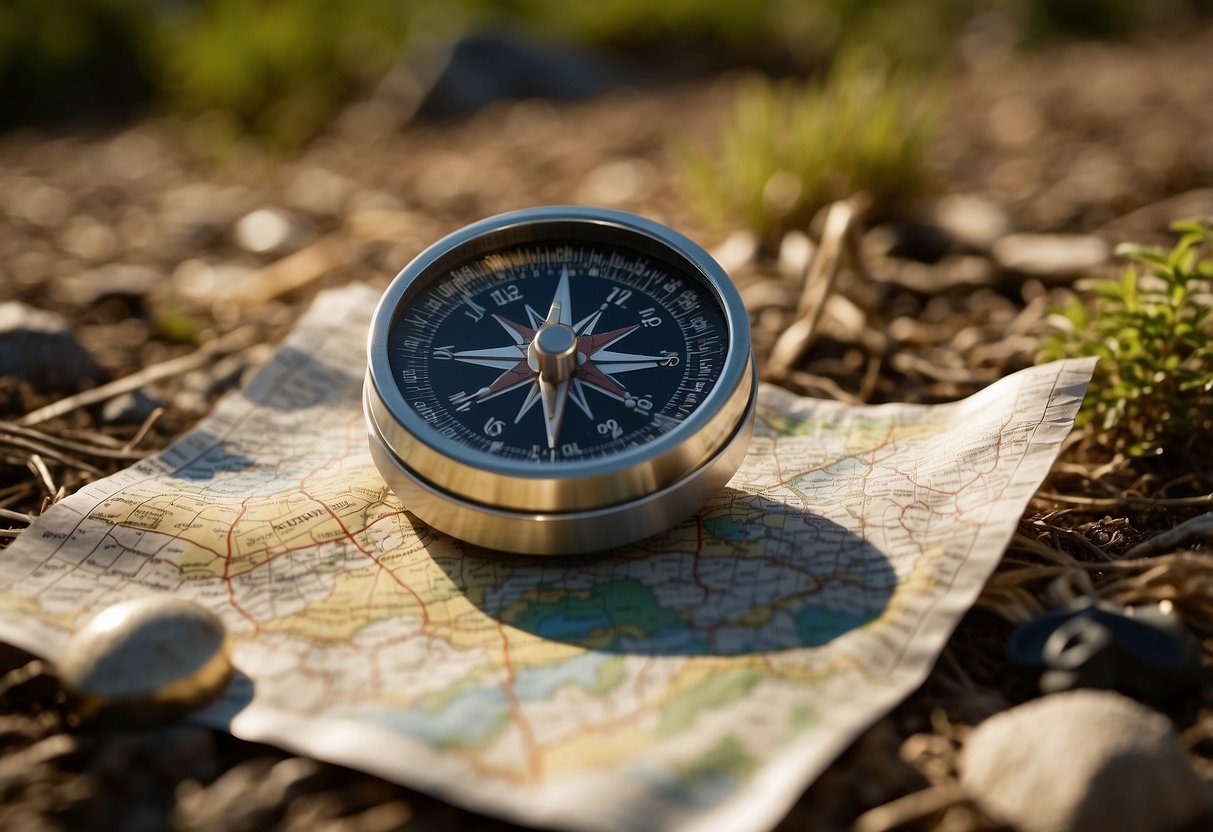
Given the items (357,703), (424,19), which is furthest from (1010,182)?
(424,19)

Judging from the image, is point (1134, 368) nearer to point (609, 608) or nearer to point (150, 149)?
point (609, 608)

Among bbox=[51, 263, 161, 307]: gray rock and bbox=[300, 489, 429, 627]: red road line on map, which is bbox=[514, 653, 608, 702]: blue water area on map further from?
bbox=[51, 263, 161, 307]: gray rock

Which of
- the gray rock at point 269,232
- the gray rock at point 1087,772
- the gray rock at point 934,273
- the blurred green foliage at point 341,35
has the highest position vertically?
the gray rock at point 1087,772

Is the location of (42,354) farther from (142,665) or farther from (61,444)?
(142,665)

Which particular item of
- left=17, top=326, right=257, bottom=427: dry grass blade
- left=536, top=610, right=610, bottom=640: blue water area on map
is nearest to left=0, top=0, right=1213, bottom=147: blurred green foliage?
left=17, top=326, right=257, bottom=427: dry grass blade

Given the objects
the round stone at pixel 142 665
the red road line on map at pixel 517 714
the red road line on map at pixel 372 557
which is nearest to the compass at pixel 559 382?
the red road line on map at pixel 372 557

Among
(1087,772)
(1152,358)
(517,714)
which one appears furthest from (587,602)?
(1152,358)

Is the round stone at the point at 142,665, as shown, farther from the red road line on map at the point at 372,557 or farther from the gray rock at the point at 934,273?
the gray rock at the point at 934,273
